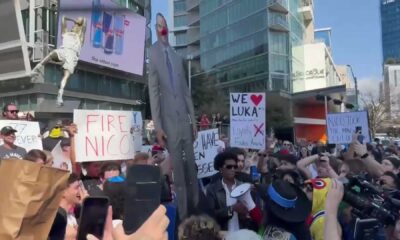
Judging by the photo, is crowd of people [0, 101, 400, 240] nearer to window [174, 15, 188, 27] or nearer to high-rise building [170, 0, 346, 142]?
high-rise building [170, 0, 346, 142]

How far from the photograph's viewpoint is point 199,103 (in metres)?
50.2

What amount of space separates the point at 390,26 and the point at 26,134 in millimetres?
203843

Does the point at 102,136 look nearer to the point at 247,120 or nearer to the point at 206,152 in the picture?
the point at 206,152

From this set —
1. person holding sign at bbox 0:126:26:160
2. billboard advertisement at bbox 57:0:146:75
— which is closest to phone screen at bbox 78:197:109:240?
person holding sign at bbox 0:126:26:160

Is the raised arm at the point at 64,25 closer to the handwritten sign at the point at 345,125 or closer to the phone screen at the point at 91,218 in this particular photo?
the handwritten sign at the point at 345,125

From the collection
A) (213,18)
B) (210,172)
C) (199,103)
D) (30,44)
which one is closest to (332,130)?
(210,172)

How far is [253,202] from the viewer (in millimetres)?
4387

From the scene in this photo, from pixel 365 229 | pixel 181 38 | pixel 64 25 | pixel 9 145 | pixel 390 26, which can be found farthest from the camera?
pixel 390 26

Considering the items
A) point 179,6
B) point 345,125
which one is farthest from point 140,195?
point 179,6

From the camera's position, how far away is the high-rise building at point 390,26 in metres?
190

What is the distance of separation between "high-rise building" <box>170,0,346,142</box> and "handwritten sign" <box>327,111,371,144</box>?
3314 cm

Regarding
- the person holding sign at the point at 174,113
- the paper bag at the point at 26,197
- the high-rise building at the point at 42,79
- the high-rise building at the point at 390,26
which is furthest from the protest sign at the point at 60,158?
the high-rise building at the point at 390,26

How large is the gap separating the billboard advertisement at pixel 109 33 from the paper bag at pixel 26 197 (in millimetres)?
29060

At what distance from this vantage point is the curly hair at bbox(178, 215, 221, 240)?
2.55 meters
